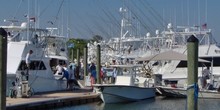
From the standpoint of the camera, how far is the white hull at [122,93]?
26.2 metres

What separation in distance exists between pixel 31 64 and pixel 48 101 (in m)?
4.20

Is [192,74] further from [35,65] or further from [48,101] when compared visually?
[35,65]

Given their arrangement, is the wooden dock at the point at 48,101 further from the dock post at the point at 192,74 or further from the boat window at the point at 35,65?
the dock post at the point at 192,74

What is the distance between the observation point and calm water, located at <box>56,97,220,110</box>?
25153 millimetres

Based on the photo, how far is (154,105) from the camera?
26.8 metres

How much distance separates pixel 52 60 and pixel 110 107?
31.7 ft

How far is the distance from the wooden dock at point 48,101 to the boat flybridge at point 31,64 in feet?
2.58

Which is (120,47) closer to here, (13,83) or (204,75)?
(204,75)

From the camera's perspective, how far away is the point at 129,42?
160 ft

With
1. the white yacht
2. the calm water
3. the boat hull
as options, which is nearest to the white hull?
the white yacht

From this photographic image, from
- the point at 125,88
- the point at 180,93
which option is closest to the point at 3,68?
the point at 125,88

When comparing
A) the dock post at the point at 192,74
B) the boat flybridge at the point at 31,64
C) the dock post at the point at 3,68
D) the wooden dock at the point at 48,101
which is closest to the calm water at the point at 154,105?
the wooden dock at the point at 48,101

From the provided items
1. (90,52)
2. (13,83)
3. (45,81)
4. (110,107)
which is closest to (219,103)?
(110,107)

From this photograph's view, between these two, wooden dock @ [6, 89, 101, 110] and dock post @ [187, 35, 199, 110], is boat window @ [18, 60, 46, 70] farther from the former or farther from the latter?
dock post @ [187, 35, 199, 110]
